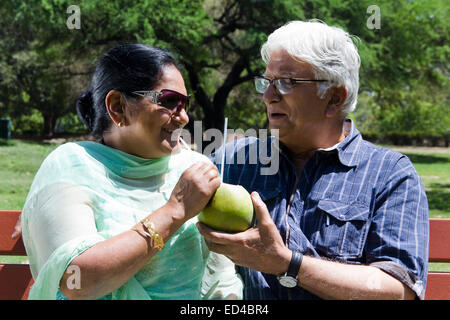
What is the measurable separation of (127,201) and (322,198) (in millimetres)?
899

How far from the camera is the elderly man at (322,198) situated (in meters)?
2.05

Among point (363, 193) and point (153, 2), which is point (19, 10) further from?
point (363, 193)

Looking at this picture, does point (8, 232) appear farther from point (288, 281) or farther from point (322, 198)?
point (322, 198)

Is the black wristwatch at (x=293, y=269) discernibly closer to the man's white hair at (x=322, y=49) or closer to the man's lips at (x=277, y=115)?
the man's lips at (x=277, y=115)

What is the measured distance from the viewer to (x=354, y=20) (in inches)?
552

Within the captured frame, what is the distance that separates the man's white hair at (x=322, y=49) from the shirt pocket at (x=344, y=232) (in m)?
0.59

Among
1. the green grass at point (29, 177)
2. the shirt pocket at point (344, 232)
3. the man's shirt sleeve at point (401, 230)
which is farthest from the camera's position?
the green grass at point (29, 177)

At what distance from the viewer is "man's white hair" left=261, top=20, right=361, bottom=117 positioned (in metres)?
2.36

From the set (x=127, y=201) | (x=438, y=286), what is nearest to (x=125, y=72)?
(x=127, y=201)

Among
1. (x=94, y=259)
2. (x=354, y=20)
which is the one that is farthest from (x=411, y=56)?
(x=94, y=259)

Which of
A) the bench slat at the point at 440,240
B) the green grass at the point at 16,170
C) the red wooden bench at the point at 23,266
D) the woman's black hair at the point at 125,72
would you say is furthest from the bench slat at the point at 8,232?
the green grass at the point at 16,170

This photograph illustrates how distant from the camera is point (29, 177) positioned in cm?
1242

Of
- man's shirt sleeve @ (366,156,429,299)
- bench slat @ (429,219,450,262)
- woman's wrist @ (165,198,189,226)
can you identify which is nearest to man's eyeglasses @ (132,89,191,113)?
woman's wrist @ (165,198,189,226)

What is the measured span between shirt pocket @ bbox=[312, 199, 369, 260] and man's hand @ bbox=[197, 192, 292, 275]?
286 mm
